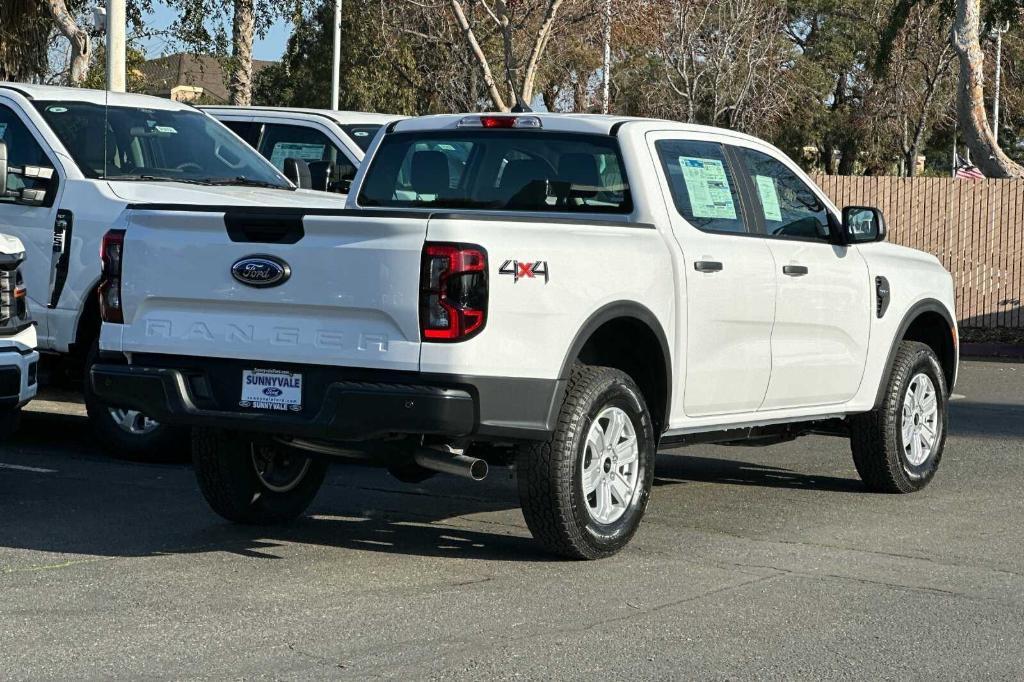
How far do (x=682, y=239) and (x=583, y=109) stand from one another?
39.5m

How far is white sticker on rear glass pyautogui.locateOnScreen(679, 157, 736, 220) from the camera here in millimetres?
7801

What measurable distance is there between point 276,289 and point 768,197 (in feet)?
9.44

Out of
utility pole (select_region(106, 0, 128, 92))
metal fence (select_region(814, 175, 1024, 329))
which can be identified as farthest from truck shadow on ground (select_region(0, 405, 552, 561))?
metal fence (select_region(814, 175, 1024, 329))

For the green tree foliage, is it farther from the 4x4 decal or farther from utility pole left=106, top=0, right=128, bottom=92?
the 4x4 decal

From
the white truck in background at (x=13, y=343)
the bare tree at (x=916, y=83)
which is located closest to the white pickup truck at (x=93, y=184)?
the white truck in background at (x=13, y=343)

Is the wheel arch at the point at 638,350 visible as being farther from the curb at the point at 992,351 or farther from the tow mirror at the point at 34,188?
the curb at the point at 992,351

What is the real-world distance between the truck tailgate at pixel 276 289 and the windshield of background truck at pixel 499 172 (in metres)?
1.48

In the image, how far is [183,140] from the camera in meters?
11.6

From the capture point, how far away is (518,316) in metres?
6.43

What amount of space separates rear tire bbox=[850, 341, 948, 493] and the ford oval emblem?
150 inches

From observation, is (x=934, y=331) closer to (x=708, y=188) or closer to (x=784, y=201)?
(x=784, y=201)

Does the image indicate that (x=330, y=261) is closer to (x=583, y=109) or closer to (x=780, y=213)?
(x=780, y=213)

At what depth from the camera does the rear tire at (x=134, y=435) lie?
9719 millimetres

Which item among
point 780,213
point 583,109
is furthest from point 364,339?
point 583,109
